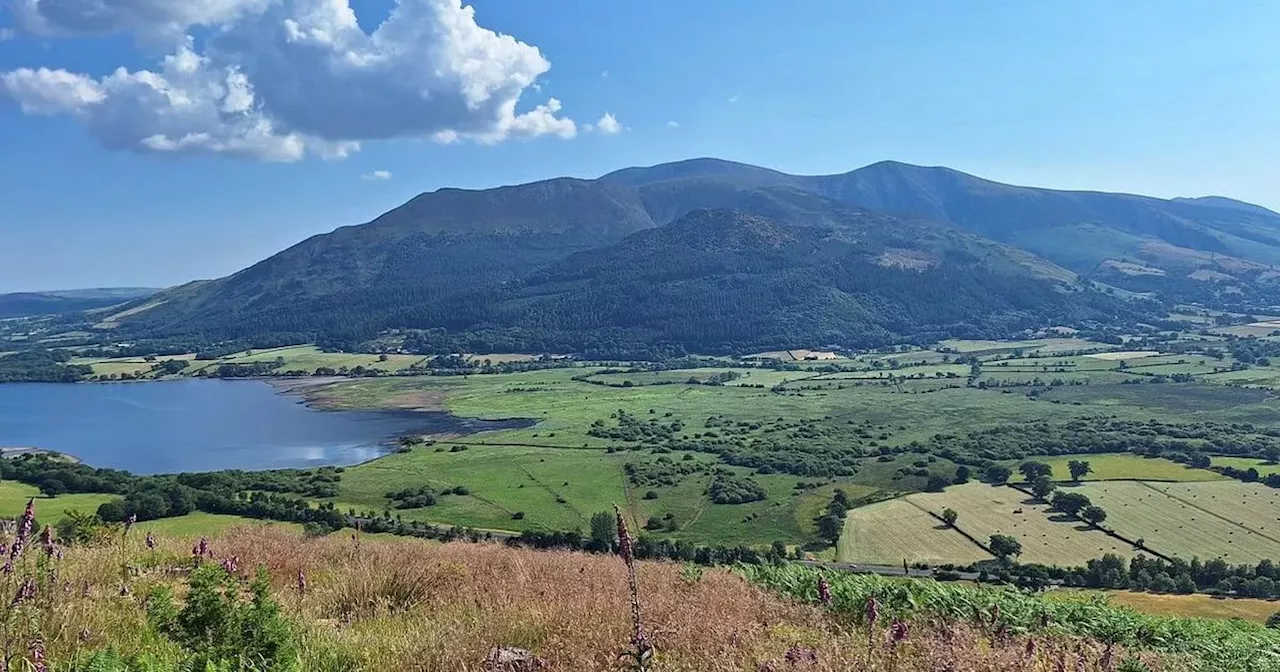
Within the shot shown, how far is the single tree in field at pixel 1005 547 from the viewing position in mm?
41972

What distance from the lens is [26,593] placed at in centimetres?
469

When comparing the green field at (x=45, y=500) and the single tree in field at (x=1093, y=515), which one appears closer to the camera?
the green field at (x=45, y=500)

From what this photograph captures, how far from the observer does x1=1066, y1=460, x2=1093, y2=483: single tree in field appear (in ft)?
196

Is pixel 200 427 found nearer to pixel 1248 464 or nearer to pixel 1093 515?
pixel 1093 515

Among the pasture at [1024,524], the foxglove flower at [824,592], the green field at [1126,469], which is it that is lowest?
the pasture at [1024,524]

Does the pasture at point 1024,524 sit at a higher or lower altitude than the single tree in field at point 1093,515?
lower

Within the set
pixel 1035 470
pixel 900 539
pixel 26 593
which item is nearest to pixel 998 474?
pixel 1035 470

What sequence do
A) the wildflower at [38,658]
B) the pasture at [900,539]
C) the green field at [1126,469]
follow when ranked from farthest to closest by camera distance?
1. the green field at [1126,469]
2. the pasture at [900,539]
3. the wildflower at [38,658]

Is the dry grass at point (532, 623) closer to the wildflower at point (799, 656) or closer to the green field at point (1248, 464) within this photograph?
the wildflower at point (799, 656)

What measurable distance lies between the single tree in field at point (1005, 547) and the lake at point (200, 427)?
56067 mm

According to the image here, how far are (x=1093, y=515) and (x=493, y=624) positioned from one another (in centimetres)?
5310

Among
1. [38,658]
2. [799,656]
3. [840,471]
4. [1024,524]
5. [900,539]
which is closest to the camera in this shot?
[38,658]

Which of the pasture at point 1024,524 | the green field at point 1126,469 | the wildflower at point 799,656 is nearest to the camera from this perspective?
the wildflower at point 799,656

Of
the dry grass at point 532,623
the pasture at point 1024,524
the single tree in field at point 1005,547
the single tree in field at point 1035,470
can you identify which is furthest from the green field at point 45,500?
the single tree in field at point 1035,470
